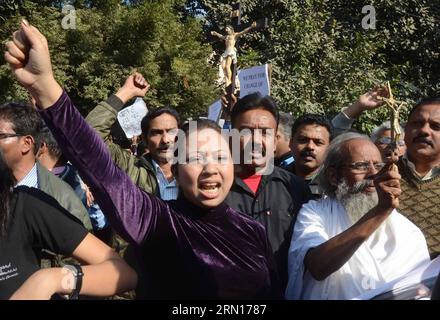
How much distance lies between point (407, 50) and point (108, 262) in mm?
14671

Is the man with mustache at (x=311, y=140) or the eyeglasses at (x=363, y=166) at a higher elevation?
the man with mustache at (x=311, y=140)

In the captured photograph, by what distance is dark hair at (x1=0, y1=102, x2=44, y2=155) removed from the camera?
2703 mm

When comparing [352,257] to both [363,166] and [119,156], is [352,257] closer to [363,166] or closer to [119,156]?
[363,166]

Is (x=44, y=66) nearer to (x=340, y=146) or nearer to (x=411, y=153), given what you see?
(x=340, y=146)

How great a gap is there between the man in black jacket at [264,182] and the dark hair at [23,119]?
93cm

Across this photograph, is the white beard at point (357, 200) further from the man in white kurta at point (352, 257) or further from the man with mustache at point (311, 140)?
the man with mustache at point (311, 140)

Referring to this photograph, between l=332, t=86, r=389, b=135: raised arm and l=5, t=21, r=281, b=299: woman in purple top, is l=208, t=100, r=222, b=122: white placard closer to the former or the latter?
l=332, t=86, r=389, b=135: raised arm

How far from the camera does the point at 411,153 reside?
10.8 feet

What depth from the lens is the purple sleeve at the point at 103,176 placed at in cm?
185

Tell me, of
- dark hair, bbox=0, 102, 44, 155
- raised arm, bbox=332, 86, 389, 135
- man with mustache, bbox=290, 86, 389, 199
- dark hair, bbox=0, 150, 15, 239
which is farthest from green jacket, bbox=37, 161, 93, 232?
man with mustache, bbox=290, 86, 389, 199

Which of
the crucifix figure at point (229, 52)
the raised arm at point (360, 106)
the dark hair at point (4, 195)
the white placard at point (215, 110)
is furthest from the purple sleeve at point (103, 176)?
the crucifix figure at point (229, 52)

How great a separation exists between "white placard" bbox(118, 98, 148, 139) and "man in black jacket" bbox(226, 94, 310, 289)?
120 cm

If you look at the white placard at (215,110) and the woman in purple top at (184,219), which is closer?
the woman in purple top at (184,219)

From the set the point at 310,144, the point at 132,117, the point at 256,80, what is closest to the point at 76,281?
the point at 310,144
